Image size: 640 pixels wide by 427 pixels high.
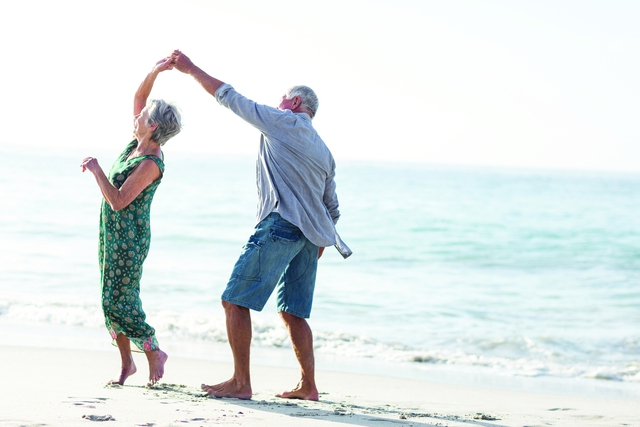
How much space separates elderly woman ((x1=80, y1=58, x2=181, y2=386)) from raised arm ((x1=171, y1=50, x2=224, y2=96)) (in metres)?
0.06

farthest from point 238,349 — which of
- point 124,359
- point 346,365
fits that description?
point 346,365

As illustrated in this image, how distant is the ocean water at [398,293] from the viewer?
6.83 m

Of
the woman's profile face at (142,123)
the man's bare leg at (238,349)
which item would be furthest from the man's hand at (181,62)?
the man's bare leg at (238,349)

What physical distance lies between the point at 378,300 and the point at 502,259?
22.3 feet

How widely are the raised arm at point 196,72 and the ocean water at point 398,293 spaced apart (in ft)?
9.53

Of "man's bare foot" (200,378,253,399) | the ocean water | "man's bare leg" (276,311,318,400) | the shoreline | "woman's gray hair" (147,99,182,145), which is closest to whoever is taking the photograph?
"woman's gray hair" (147,99,182,145)

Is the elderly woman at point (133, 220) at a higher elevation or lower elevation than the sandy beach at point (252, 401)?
higher

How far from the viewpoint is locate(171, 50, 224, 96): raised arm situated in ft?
12.6

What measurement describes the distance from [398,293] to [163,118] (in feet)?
23.4

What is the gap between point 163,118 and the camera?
3822mm

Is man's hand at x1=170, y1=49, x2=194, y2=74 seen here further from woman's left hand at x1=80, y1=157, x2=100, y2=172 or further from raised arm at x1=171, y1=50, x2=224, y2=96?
woman's left hand at x1=80, y1=157, x2=100, y2=172

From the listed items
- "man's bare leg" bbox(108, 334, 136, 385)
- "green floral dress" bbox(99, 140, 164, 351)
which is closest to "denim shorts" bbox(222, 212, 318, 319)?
"green floral dress" bbox(99, 140, 164, 351)

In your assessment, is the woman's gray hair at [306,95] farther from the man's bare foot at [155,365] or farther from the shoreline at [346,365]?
the shoreline at [346,365]

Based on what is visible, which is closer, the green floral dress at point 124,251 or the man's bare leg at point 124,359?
the green floral dress at point 124,251
